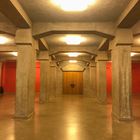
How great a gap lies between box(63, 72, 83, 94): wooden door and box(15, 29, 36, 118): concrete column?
53.1 feet

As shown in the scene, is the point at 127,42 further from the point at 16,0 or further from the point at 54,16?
the point at 16,0

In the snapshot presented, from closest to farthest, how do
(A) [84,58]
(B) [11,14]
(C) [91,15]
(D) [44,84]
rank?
(B) [11,14]
(C) [91,15]
(D) [44,84]
(A) [84,58]

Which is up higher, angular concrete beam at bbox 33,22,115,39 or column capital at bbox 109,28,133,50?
angular concrete beam at bbox 33,22,115,39

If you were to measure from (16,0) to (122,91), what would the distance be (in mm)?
5048

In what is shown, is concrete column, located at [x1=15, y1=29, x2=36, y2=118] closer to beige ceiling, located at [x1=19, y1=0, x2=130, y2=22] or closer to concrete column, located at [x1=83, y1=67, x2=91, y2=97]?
beige ceiling, located at [x1=19, y1=0, x2=130, y2=22]

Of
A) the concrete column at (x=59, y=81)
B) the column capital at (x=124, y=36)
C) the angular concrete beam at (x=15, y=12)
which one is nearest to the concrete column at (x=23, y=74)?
the angular concrete beam at (x=15, y=12)

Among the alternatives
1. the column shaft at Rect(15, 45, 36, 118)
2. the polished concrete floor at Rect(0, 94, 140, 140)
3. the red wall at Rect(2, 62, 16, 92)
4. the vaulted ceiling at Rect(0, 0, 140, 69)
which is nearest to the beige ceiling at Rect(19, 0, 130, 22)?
the vaulted ceiling at Rect(0, 0, 140, 69)

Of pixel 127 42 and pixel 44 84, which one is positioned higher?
pixel 127 42

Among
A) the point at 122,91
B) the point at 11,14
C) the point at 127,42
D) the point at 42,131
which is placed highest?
the point at 11,14

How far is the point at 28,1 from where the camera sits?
6602mm

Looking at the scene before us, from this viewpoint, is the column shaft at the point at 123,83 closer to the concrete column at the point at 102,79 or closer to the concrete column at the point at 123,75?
the concrete column at the point at 123,75

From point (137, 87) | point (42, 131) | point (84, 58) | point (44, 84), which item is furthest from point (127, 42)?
point (137, 87)

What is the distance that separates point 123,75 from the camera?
871cm

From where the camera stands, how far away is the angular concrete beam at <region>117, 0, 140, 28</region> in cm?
615
